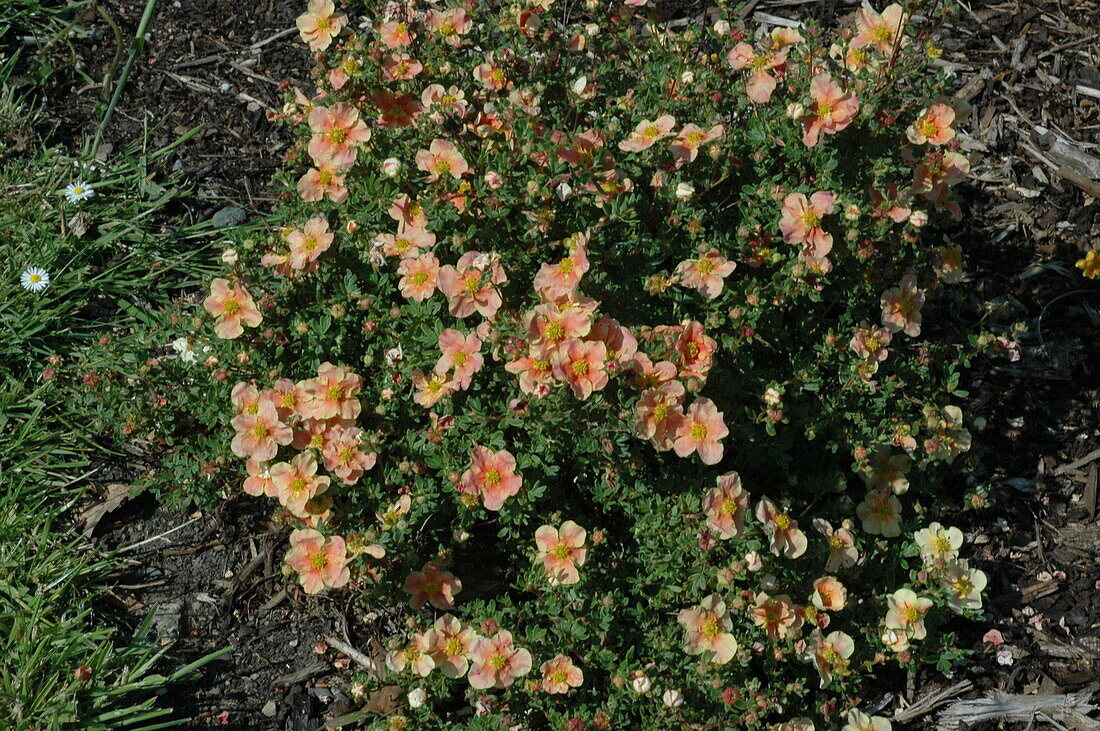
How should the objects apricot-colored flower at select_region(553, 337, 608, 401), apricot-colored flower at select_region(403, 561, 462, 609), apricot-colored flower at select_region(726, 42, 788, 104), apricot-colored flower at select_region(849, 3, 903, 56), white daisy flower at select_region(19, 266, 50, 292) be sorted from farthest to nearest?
white daisy flower at select_region(19, 266, 50, 292) < apricot-colored flower at select_region(849, 3, 903, 56) < apricot-colored flower at select_region(726, 42, 788, 104) < apricot-colored flower at select_region(403, 561, 462, 609) < apricot-colored flower at select_region(553, 337, 608, 401)

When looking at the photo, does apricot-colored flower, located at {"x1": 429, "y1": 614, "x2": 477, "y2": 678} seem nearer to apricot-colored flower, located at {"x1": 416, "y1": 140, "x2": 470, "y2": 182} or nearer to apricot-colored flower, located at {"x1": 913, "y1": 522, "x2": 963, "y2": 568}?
apricot-colored flower, located at {"x1": 416, "y1": 140, "x2": 470, "y2": 182}

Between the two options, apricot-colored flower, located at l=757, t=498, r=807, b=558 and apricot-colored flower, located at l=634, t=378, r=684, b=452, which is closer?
apricot-colored flower, located at l=634, t=378, r=684, b=452

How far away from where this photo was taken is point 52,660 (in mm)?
3820

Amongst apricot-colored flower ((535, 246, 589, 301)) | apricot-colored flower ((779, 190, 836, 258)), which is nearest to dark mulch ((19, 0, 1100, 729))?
apricot-colored flower ((779, 190, 836, 258))

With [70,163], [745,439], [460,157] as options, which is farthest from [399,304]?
[70,163]

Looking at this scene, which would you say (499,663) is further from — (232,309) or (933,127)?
(933,127)

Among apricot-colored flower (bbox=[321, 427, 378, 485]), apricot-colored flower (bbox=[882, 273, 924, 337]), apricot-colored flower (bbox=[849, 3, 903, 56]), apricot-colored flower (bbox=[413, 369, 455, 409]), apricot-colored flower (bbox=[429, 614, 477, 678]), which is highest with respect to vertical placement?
apricot-colored flower (bbox=[849, 3, 903, 56])

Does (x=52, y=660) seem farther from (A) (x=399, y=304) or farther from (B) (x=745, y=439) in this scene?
(B) (x=745, y=439)

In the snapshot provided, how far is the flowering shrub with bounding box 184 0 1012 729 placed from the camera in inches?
134

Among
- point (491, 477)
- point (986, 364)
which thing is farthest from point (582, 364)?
point (986, 364)

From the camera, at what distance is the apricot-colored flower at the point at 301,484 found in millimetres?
3543

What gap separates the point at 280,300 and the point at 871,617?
8.40ft

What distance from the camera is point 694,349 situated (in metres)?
3.36

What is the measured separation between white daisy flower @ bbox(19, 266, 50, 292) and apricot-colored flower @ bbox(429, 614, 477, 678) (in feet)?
9.76
